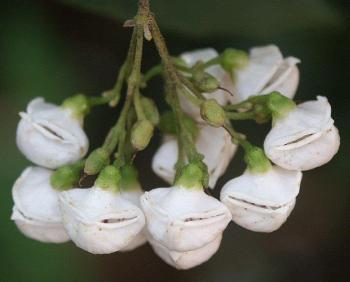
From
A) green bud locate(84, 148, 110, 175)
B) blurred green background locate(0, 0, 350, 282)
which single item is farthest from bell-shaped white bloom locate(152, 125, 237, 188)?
blurred green background locate(0, 0, 350, 282)

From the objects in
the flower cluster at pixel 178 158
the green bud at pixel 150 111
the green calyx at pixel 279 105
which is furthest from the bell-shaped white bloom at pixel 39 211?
the green calyx at pixel 279 105

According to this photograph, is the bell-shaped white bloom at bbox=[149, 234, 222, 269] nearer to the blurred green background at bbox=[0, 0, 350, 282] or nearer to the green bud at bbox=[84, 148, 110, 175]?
the green bud at bbox=[84, 148, 110, 175]

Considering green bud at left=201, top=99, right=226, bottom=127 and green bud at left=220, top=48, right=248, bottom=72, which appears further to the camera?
green bud at left=220, top=48, right=248, bottom=72

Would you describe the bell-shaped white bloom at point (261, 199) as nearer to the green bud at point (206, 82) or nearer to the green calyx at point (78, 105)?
the green bud at point (206, 82)

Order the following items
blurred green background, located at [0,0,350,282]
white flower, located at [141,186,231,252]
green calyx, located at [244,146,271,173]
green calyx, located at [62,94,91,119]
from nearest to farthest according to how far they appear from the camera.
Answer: white flower, located at [141,186,231,252] → green calyx, located at [244,146,271,173] → green calyx, located at [62,94,91,119] → blurred green background, located at [0,0,350,282]

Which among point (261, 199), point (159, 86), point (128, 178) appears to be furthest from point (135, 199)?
point (159, 86)

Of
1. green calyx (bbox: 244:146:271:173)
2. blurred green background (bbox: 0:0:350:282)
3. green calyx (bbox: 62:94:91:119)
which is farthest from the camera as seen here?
Answer: blurred green background (bbox: 0:0:350:282)

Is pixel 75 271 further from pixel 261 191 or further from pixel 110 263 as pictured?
pixel 261 191

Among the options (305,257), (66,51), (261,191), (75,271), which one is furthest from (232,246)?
(261,191)
